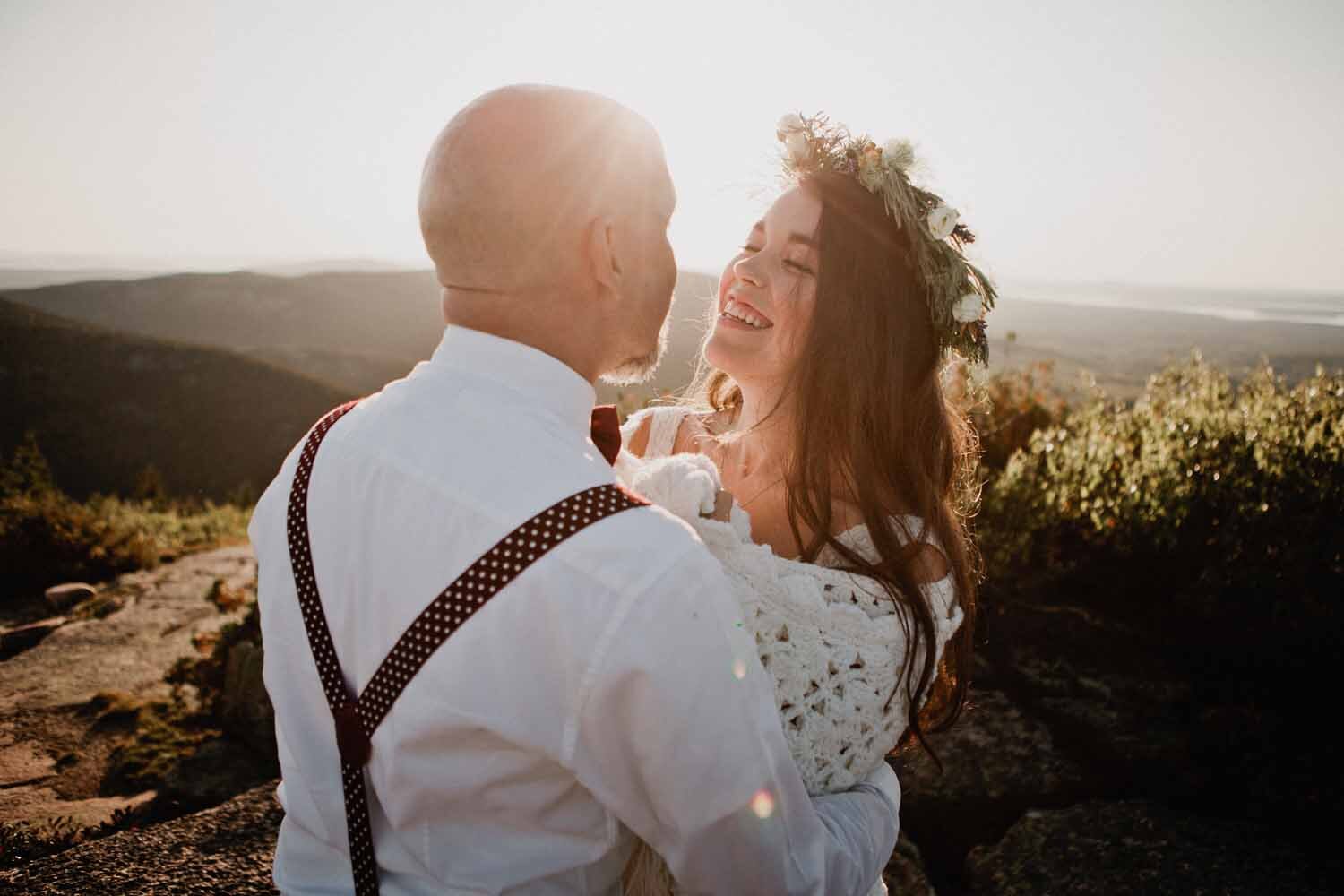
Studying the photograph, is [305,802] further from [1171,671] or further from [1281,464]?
[1281,464]

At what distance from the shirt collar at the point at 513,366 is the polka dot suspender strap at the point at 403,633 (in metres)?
0.25

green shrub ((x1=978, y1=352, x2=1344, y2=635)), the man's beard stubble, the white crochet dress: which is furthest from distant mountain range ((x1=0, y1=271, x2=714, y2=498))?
the man's beard stubble

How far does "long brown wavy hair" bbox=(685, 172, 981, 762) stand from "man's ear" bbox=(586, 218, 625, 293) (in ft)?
4.52

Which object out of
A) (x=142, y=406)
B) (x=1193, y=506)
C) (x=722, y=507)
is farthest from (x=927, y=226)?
(x=142, y=406)

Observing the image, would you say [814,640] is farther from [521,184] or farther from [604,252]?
[521,184]

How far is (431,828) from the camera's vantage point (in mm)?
1336

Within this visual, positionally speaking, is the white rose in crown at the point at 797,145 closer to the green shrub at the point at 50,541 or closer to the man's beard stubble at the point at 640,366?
the man's beard stubble at the point at 640,366

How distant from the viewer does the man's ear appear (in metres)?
1.37

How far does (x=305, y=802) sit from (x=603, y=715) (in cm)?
80

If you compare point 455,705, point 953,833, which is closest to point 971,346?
point 953,833

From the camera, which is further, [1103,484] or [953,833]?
[1103,484]

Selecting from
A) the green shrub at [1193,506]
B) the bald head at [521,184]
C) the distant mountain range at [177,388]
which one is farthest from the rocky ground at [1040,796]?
the distant mountain range at [177,388]

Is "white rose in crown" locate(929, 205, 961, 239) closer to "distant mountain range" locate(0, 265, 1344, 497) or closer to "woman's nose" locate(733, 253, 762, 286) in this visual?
"woman's nose" locate(733, 253, 762, 286)

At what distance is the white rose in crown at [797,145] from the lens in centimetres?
298
